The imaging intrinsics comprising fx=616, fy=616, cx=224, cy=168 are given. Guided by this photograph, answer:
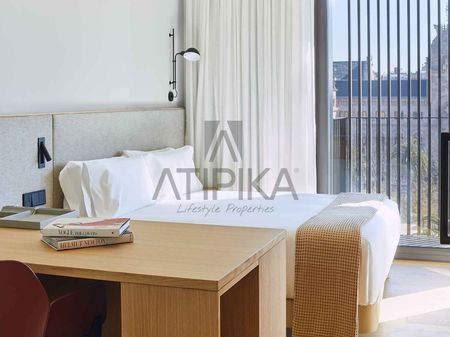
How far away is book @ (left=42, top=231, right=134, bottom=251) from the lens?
214 cm

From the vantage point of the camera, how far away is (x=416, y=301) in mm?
3910

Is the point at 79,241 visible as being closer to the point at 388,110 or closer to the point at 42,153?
the point at 42,153

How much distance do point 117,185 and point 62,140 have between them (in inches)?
16.7

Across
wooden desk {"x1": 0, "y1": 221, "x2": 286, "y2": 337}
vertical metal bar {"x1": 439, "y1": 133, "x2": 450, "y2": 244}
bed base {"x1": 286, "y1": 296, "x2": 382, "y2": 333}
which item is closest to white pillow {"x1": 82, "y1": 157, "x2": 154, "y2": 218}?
wooden desk {"x1": 0, "y1": 221, "x2": 286, "y2": 337}

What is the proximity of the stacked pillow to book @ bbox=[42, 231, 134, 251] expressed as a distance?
1.35m

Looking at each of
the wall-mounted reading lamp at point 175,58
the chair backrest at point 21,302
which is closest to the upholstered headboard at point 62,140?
the wall-mounted reading lamp at point 175,58

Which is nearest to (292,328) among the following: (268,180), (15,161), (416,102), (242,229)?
(242,229)

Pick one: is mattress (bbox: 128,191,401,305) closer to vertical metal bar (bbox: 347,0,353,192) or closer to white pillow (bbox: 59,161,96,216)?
white pillow (bbox: 59,161,96,216)

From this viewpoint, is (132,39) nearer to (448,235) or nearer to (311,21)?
(311,21)

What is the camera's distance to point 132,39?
4543 millimetres

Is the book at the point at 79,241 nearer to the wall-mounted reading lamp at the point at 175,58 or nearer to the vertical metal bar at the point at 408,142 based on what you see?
the wall-mounted reading lamp at the point at 175,58

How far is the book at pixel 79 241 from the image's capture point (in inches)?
84.2

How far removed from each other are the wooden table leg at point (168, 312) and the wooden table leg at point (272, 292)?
44cm

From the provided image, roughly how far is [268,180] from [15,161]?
2375mm
